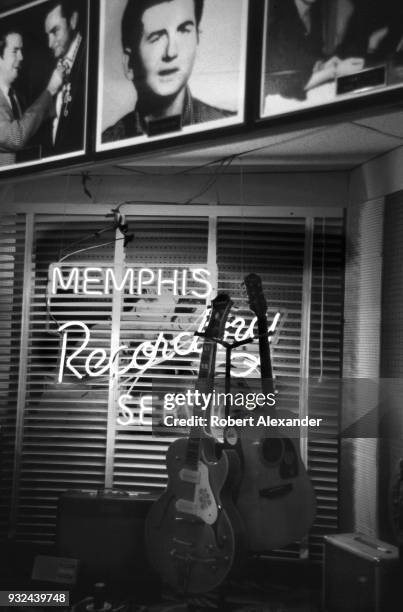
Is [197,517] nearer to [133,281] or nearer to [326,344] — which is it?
[326,344]

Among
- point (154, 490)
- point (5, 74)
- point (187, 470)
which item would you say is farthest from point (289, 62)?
point (154, 490)

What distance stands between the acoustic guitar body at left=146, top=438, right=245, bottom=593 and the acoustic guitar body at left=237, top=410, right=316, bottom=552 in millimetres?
105

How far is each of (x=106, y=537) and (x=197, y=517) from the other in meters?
0.73

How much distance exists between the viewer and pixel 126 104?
256 centimetres

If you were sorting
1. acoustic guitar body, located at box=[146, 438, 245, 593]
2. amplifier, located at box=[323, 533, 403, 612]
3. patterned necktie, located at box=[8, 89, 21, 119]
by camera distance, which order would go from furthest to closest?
acoustic guitar body, located at box=[146, 438, 245, 593] → amplifier, located at box=[323, 533, 403, 612] → patterned necktie, located at box=[8, 89, 21, 119]

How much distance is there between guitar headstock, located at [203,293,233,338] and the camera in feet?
13.8

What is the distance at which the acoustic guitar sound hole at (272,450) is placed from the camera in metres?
3.89

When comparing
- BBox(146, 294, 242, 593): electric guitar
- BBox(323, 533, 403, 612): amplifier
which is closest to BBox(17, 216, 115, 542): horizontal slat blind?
BBox(146, 294, 242, 593): electric guitar

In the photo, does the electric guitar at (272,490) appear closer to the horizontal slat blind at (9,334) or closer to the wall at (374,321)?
the wall at (374,321)

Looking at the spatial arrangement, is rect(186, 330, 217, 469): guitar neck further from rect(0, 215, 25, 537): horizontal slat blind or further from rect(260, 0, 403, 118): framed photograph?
rect(260, 0, 403, 118): framed photograph

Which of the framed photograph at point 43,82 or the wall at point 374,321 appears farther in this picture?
the wall at point 374,321

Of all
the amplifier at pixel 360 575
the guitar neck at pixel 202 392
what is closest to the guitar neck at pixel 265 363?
the guitar neck at pixel 202 392

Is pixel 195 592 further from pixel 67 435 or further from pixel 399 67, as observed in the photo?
pixel 399 67

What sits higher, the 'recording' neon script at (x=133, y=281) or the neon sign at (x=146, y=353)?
the 'recording' neon script at (x=133, y=281)
